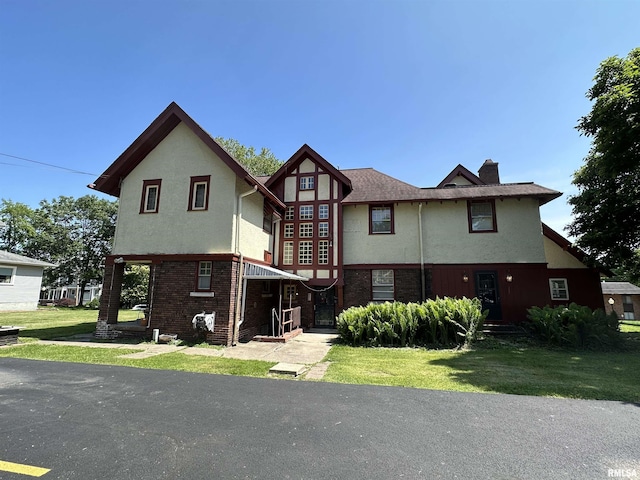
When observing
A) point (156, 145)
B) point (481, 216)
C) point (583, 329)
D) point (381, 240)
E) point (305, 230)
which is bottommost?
point (583, 329)

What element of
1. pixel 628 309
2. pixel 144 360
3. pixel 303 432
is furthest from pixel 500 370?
pixel 628 309

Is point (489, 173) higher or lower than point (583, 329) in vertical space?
higher

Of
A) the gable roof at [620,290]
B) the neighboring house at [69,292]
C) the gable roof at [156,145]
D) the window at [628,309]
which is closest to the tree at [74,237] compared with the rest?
the neighboring house at [69,292]

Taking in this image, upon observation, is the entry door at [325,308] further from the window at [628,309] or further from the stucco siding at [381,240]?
the window at [628,309]

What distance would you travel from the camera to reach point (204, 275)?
39.0ft

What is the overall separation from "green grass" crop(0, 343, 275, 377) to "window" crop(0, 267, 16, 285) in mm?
20146

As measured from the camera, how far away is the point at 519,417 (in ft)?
15.6

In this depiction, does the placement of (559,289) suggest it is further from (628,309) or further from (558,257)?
(628,309)

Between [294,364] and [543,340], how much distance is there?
32.2 ft

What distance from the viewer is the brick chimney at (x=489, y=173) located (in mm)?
19453

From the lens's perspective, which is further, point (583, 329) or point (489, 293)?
point (489, 293)

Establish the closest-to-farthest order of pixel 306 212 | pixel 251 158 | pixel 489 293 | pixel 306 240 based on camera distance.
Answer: pixel 489 293 → pixel 306 240 → pixel 306 212 → pixel 251 158

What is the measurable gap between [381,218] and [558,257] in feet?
32.8

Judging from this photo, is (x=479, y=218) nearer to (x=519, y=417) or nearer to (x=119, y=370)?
(x=519, y=417)
